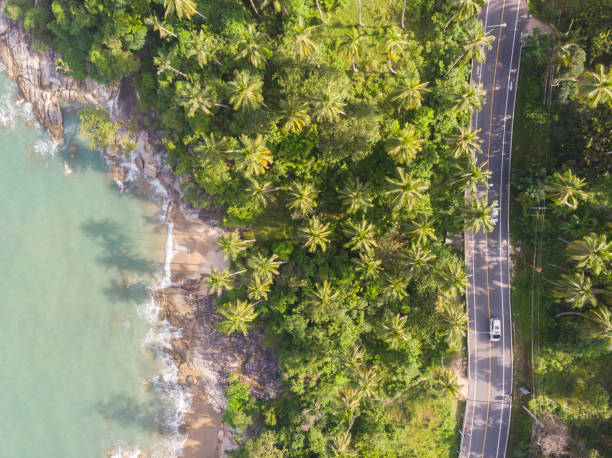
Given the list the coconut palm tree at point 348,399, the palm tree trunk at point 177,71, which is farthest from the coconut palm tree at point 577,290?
the palm tree trunk at point 177,71

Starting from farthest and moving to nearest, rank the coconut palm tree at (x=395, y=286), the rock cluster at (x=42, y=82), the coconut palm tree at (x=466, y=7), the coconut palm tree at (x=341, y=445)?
the rock cluster at (x=42, y=82)
the coconut palm tree at (x=341, y=445)
the coconut palm tree at (x=395, y=286)
the coconut palm tree at (x=466, y=7)

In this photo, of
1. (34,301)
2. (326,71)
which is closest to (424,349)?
(326,71)

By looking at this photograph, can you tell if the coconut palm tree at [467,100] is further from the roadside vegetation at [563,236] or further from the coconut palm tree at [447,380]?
the coconut palm tree at [447,380]

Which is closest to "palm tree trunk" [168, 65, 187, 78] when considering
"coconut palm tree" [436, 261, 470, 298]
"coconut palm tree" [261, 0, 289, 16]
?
"coconut palm tree" [261, 0, 289, 16]

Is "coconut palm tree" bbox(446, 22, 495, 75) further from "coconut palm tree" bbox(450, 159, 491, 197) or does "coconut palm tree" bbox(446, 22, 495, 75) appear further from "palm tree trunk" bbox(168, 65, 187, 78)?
"palm tree trunk" bbox(168, 65, 187, 78)

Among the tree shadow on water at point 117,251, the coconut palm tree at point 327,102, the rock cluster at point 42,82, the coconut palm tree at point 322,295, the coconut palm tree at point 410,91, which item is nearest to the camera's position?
the coconut palm tree at point 327,102

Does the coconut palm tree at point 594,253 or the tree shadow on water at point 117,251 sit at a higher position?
the coconut palm tree at point 594,253

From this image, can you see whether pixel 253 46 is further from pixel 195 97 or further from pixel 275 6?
pixel 195 97

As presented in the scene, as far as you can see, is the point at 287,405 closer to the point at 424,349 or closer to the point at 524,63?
the point at 424,349
